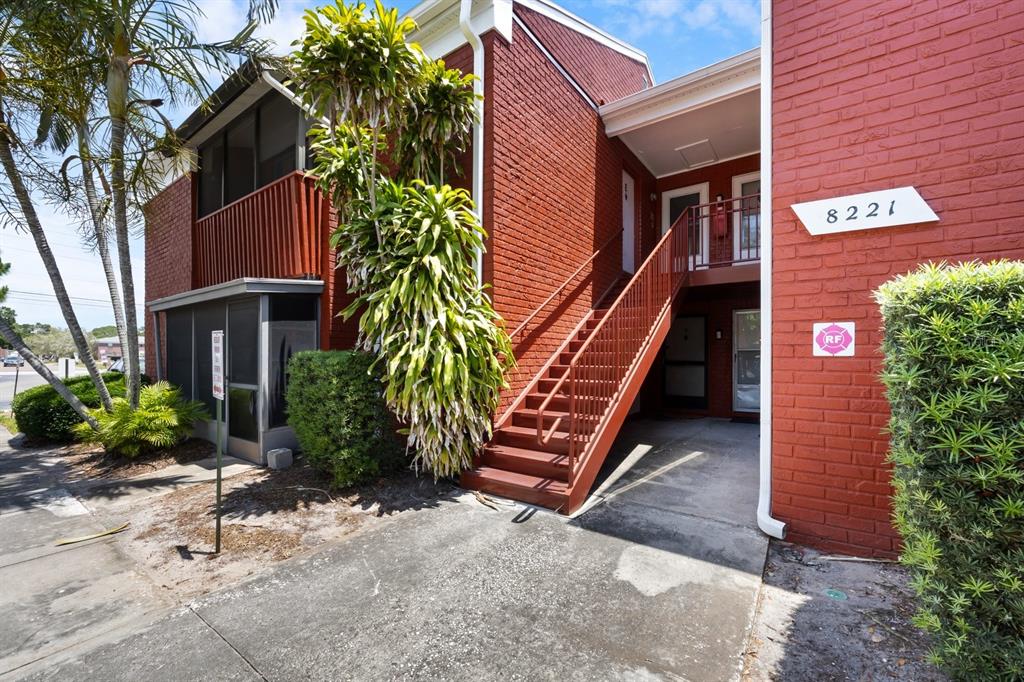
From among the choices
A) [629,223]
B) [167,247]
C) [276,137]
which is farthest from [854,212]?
[167,247]

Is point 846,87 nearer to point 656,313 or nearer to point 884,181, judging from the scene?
point 884,181

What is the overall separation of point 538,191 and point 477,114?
→ 1317 millimetres

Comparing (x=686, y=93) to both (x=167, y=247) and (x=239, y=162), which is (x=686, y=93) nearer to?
(x=239, y=162)

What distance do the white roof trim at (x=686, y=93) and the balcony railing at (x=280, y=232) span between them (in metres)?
5.10

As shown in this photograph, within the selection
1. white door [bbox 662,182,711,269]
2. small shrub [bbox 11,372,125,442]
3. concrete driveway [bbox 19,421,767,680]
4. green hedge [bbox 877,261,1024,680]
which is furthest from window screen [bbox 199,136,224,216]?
green hedge [bbox 877,261,1024,680]

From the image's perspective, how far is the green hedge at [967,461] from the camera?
185 centimetres

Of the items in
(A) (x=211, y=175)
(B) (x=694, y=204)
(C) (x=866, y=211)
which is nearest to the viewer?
(C) (x=866, y=211)

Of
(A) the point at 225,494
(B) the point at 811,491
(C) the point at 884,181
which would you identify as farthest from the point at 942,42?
(A) the point at 225,494

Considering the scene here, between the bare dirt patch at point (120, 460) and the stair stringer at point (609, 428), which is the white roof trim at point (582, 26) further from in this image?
the bare dirt patch at point (120, 460)

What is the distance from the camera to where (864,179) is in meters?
3.42

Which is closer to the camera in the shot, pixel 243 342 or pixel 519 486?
pixel 519 486

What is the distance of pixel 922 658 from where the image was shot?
227 cm

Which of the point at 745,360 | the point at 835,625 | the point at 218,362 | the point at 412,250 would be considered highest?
the point at 412,250

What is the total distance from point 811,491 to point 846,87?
3202mm
